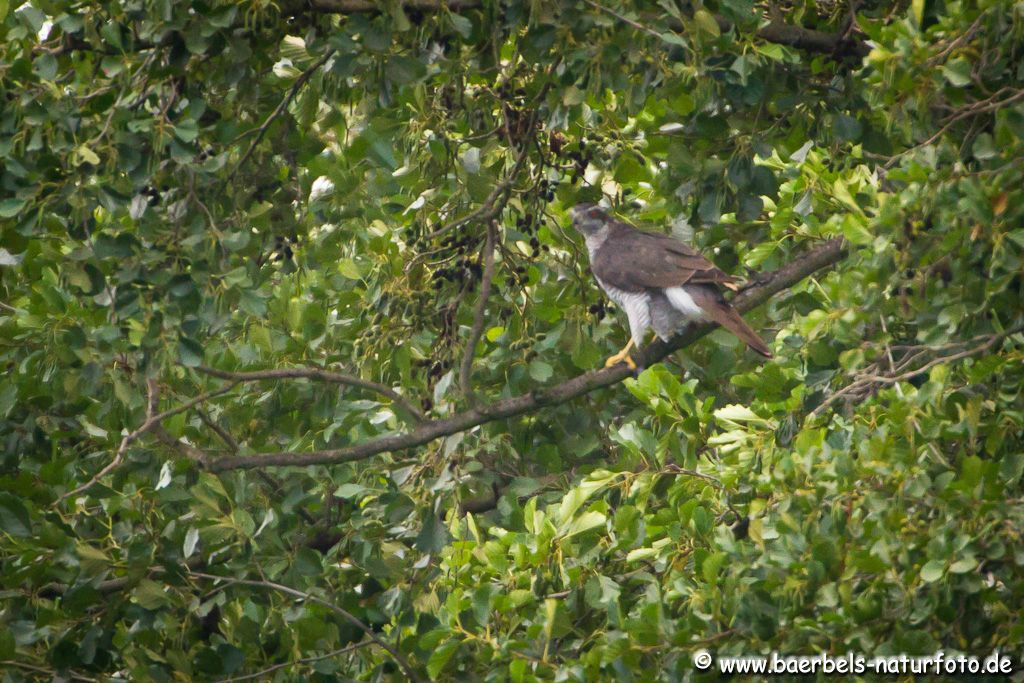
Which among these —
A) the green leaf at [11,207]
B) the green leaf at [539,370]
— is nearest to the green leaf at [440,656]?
the green leaf at [539,370]

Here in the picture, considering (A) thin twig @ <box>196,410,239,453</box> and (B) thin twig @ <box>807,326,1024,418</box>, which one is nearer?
(B) thin twig @ <box>807,326,1024,418</box>

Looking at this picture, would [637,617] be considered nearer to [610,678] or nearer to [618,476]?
[610,678]

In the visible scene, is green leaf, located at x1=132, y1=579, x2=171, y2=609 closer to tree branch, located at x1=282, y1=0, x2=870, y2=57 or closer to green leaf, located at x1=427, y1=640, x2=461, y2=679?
green leaf, located at x1=427, y1=640, x2=461, y2=679

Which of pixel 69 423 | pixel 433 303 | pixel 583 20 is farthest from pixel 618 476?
pixel 69 423

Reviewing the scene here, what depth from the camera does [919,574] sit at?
374cm

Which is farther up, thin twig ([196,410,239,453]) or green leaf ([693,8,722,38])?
green leaf ([693,8,722,38])

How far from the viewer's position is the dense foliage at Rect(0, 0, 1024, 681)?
3953mm

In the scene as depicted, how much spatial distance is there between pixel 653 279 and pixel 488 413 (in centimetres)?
185

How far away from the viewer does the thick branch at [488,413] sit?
522 cm

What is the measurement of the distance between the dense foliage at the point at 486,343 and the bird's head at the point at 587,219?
317mm

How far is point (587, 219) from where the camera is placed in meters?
7.16

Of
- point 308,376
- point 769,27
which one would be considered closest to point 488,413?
point 308,376

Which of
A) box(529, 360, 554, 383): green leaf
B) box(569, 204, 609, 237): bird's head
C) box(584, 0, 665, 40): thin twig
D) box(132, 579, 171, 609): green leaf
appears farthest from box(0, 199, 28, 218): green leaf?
box(569, 204, 609, 237): bird's head

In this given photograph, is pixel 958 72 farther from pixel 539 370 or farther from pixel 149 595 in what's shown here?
pixel 149 595
